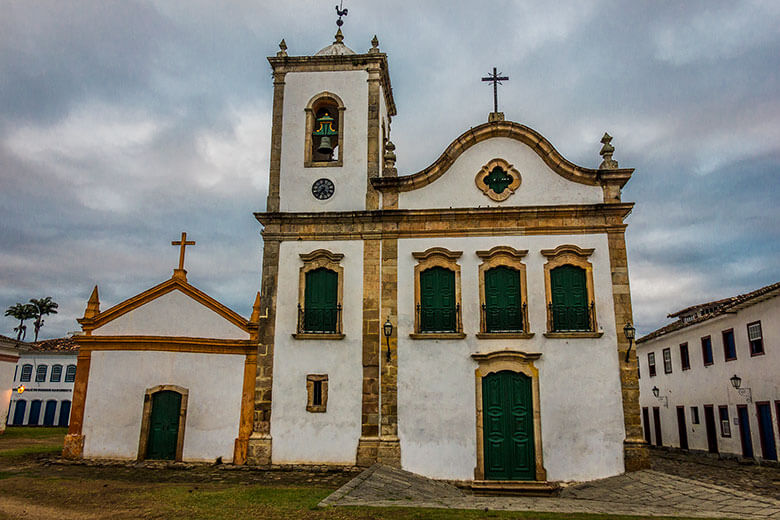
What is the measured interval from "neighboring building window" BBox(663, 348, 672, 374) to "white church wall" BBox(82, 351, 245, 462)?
19867 mm

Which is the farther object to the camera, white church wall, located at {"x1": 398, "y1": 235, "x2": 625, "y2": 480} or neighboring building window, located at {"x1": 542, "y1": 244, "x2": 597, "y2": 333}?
neighboring building window, located at {"x1": 542, "y1": 244, "x2": 597, "y2": 333}

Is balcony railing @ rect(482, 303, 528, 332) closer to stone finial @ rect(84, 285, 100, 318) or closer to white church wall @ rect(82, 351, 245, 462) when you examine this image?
white church wall @ rect(82, 351, 245, 462)

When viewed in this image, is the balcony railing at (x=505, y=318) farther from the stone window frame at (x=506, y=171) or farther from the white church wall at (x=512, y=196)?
the stone window frame at (x=506, y=171)

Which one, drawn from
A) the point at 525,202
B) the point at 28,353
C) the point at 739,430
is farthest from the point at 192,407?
the point at 28,353

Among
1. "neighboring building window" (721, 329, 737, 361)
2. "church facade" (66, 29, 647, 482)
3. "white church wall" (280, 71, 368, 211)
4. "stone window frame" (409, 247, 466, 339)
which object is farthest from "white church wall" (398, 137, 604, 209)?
"neighboring building window" (721, 329, 737, 361)

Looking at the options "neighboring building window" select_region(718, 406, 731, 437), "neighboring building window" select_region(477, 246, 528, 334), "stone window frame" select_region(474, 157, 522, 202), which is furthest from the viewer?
"neighboring building window" select_region(718, 406, 731, 437)

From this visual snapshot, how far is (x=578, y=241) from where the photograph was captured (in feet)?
51.0

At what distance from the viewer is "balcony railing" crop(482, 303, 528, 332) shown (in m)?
15.2

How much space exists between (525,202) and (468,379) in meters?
4.96

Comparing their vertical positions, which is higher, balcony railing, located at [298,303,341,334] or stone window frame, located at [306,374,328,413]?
balcony railing, located at [298,303,341,334]

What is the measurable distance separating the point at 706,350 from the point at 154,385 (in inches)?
793

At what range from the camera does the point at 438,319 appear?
50.7ft

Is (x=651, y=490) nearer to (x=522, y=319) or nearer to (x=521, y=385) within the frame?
(x=521, y=385)

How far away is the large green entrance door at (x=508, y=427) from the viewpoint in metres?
14.4
